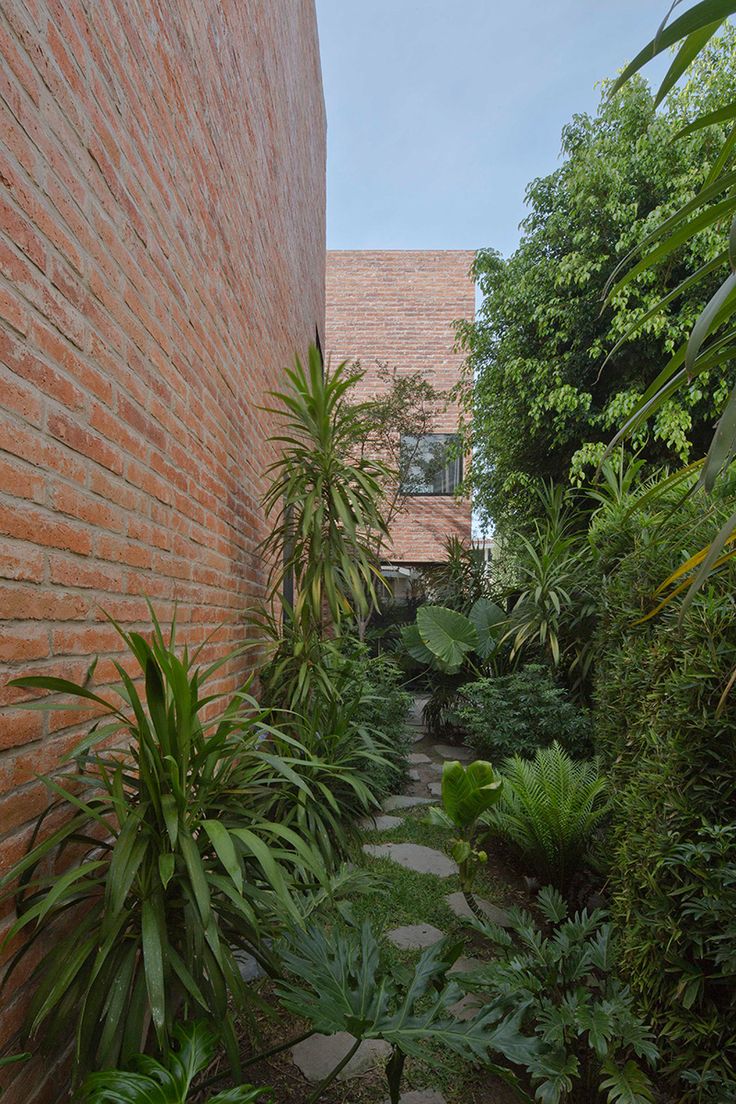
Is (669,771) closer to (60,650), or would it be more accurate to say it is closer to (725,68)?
(60,650)

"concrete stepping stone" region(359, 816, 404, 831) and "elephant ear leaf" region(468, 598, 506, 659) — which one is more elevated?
"elephant ear leaf" region(468, 598, 506, 659)

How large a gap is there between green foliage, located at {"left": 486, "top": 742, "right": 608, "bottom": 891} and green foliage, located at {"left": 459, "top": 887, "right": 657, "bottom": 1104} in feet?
1.85

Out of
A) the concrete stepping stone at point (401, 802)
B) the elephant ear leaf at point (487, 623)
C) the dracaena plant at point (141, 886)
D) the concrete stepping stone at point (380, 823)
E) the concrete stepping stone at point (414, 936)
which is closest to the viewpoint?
the dracaena plant at point (141, 886)

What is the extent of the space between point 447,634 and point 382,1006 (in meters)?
3.98

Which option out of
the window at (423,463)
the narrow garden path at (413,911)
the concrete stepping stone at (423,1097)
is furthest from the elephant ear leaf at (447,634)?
the window at (423,463)

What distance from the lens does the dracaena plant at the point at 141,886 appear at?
898 mm

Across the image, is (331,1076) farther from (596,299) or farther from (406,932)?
(596,299)

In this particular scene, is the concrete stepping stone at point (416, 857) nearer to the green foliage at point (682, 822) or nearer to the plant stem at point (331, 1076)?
the green foliage at point (682, 822)

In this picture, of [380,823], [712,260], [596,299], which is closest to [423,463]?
[596,299]

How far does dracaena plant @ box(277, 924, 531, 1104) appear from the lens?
3.47 feet

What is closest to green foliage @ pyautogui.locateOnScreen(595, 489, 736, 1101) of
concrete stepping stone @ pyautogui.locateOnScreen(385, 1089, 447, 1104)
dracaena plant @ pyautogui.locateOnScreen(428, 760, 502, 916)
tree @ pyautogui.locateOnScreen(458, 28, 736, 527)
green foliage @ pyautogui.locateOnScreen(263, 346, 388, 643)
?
dracaena plant @ pyautogui.locateOnScreen(428, 760, 502, 916)

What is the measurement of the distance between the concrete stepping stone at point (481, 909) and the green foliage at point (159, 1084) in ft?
5.97

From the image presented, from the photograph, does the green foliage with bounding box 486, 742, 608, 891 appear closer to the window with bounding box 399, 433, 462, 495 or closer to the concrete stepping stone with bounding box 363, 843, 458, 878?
the concrete stepping stone with bounding box 363, 843, 458, 878

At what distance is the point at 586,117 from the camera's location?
22.5ft
